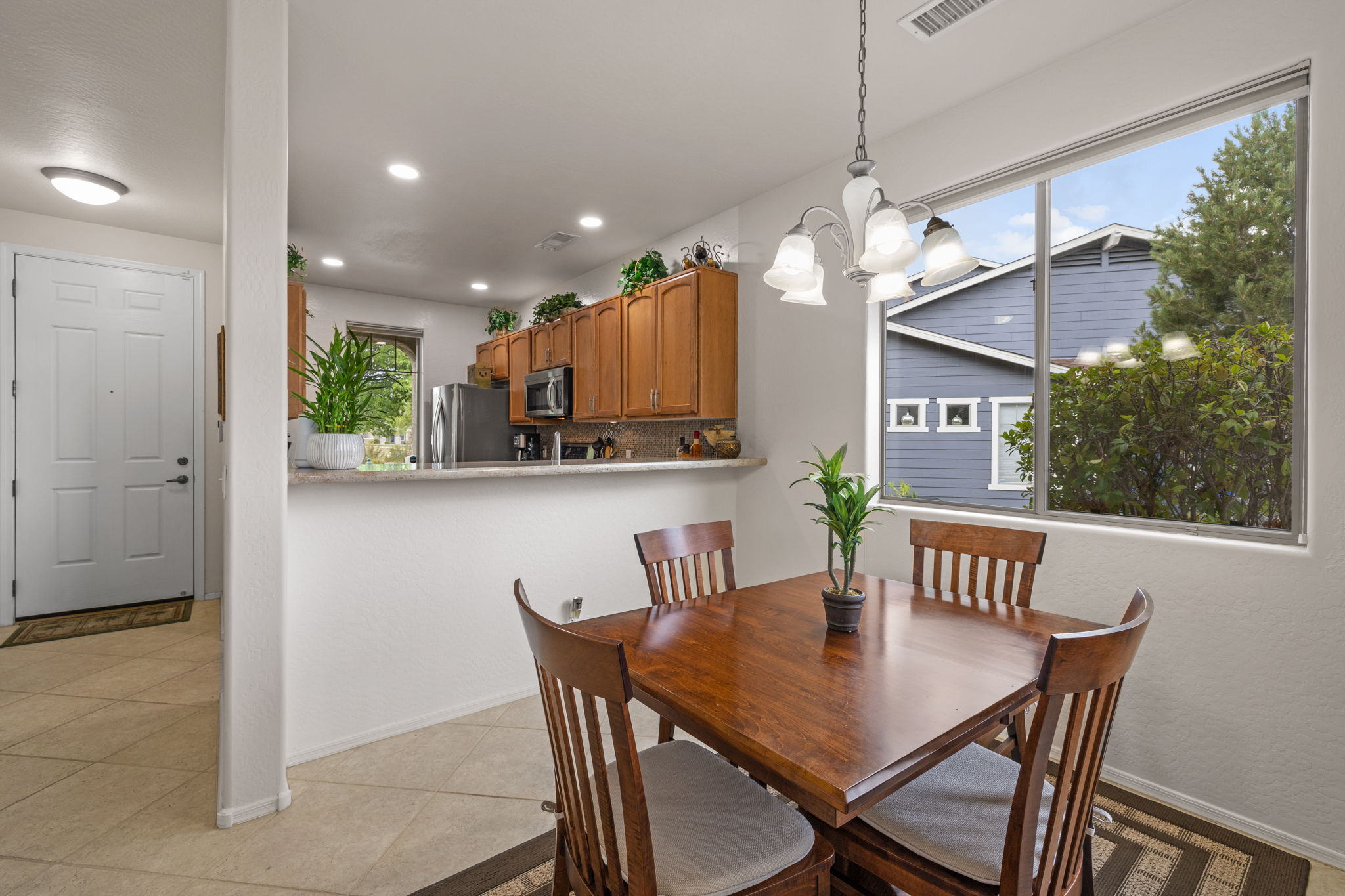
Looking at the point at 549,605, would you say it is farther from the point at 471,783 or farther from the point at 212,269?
the point at 212,269

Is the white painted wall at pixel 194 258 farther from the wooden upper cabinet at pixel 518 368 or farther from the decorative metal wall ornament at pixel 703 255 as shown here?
the decorative metal wall ornament at pixel 703 255

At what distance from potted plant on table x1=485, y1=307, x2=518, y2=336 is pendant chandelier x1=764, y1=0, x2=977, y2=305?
483 cm

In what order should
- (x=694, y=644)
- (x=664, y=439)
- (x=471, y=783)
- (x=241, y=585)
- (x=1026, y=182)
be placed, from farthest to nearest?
(x=664, y=439) < (x=1026, y=182) < (x=471, y=783) < (x=241, y=585) < (x=694, y=644)

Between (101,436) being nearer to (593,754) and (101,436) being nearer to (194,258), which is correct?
(194,258)

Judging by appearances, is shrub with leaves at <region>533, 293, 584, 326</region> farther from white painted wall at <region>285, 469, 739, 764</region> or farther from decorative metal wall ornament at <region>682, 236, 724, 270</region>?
white painted wall at <region>285, 469, 739, 764</region>

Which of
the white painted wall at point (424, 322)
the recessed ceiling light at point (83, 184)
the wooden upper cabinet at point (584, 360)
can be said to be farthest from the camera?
the white painted wall at point (424, 322)

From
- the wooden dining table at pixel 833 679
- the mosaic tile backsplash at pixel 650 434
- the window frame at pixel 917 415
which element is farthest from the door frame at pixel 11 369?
the window frame at pixel 917 415

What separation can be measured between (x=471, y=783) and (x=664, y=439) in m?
2.73

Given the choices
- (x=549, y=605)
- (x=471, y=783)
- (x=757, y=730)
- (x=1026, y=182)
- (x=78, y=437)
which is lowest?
(x=471, y=783)

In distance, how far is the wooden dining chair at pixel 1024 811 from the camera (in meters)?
0.92

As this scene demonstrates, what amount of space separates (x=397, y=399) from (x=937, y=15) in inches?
222

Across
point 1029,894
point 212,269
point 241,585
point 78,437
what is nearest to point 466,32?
point 241,585

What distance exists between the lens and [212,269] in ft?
14.7

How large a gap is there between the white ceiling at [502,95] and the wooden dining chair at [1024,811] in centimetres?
212
